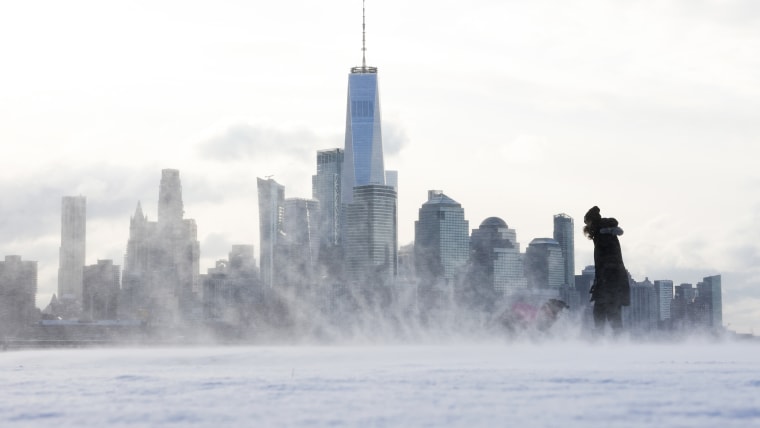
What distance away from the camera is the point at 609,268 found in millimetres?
131000

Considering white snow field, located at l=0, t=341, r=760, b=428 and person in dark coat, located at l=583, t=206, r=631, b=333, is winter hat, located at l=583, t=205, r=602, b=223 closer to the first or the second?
person in dark coat, located at l=583, t=206, r=631, b=333

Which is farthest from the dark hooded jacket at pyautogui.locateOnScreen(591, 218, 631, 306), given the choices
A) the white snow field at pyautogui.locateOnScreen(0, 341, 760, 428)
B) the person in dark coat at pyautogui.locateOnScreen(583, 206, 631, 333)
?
the white snow field at pyautogui.locateOnScreen(0, 341, 760, 428)

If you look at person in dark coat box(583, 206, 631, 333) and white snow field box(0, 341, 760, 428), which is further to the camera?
person in dark coat box(583, 206, 631, 333)

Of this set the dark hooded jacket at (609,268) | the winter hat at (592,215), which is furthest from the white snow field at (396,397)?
the winter hat at (592,215)

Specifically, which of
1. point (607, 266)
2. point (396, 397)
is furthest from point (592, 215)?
point (396, 397)

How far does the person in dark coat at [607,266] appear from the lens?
130 metres

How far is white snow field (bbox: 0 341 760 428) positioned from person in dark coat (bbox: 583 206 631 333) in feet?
57.7

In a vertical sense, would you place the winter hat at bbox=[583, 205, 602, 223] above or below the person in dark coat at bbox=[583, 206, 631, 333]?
above

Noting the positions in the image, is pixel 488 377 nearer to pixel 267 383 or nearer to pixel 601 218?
pixel 267 383

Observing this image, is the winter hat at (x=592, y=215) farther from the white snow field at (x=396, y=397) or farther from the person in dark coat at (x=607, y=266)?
the white snow field at (x=396, y=397)

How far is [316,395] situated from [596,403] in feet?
61.2

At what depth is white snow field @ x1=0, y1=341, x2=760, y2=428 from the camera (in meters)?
59.1

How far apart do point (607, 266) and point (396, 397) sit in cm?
6355

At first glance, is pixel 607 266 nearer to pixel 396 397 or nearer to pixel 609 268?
pixel 609 268
